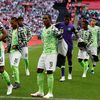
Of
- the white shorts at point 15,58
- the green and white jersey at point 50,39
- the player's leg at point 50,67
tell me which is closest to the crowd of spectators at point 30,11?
the white shorts at point 15,58

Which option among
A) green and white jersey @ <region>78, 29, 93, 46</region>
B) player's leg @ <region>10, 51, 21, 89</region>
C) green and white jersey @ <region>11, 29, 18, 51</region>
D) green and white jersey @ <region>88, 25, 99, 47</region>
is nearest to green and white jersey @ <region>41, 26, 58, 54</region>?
player's leg @ <region>10, 51, 21, 89</region>

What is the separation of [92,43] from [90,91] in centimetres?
389

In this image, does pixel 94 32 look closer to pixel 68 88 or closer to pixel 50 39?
pixel 68 88

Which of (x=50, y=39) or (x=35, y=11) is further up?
(x=50, y=39)

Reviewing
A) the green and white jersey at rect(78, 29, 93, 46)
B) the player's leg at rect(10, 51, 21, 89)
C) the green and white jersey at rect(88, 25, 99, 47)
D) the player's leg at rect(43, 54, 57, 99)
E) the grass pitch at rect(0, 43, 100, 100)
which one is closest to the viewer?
the player's leg at rect(43, 54, 57, 99)

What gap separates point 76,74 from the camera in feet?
57.5

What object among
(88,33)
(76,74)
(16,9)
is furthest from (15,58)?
(16,9)

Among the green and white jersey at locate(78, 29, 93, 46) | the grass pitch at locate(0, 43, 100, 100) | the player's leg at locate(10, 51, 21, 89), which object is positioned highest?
the green and white jersey at locate(78, 29, 93, 46)

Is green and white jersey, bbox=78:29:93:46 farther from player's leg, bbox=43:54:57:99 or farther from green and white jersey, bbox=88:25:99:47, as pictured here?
player's leg, bbox=43:54:57:99

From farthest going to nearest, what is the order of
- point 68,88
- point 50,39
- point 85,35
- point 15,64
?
point 85,35 → point 68,88 → point 15,64 → point 50,39

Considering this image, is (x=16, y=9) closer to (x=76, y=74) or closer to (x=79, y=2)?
(x=79, y=2)

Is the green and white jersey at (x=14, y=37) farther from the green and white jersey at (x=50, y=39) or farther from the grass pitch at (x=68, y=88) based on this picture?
the green and white jersey at (x=50, y=39)

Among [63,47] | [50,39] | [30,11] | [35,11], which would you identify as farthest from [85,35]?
[30,11]

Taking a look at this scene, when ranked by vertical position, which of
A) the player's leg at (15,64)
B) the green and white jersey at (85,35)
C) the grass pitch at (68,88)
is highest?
the green and white jersey at (85,35)
